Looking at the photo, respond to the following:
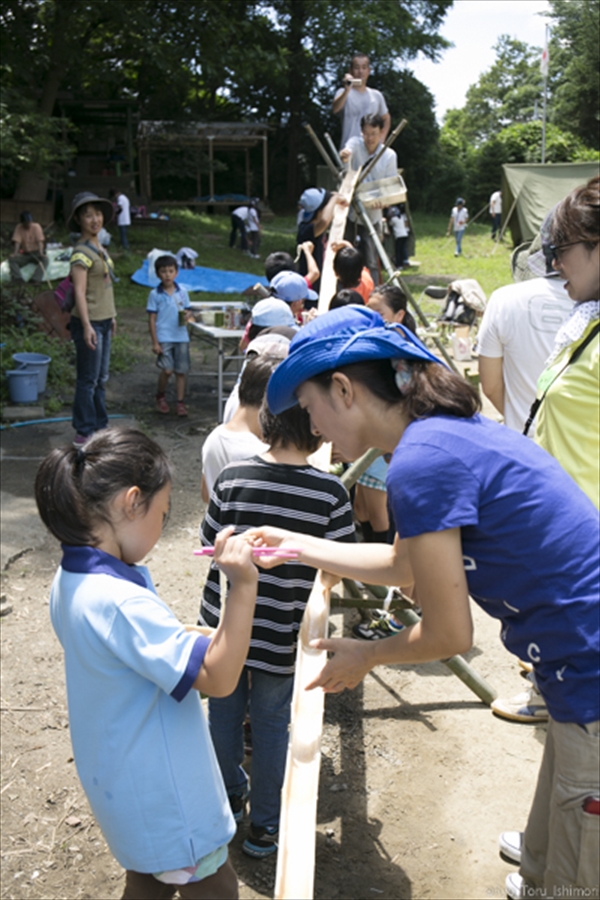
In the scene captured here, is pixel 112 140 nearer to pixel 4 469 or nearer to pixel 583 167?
pixel 583 167

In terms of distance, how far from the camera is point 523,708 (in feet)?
12.1

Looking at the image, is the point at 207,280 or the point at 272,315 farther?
the point at 207,280

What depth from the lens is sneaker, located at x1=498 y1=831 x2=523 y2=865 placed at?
2.85 m

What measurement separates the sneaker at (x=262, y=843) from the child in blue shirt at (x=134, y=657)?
1.03 m

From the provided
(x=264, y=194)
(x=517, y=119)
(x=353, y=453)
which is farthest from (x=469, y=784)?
(x=517, y=119)

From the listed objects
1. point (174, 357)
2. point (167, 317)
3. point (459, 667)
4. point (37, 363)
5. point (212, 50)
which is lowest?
point (459, 667)

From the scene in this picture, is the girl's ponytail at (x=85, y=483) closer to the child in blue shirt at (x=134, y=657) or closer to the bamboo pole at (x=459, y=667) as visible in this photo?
the child in blue shirt at (x=134, y=657)

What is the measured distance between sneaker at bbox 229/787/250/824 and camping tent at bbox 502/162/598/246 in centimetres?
1544

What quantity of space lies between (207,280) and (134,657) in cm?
1526

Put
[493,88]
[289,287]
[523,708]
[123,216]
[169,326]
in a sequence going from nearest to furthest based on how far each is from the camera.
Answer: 1. [523,708]
2. [289,287]
3. [169,326]
4. [123,216]
5. [493,88]

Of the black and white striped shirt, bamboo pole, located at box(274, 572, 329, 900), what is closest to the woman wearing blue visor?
bamboo pole, located at box(274, 572, 329, 900)

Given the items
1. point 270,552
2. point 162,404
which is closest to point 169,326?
point 162,404

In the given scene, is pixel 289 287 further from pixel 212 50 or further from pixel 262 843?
pixel 212 50

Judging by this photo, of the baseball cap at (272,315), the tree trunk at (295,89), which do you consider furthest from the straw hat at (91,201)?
the tree trunk at (295,89)
